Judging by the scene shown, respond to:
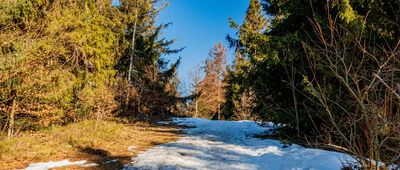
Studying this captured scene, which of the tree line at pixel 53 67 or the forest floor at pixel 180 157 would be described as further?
the tree line at pixel 53 67

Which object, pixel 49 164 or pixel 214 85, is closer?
pixel 49 164

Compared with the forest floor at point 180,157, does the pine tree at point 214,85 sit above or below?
above

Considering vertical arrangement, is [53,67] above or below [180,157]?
above

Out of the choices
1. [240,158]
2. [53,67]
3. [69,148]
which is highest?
[53,67]

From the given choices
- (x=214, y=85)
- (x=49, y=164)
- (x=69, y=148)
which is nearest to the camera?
(x=49, y=164)

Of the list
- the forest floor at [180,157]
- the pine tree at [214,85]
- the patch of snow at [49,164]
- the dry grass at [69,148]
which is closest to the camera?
the patch of snow at [49,164]

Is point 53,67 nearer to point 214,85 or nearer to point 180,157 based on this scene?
point 180,157

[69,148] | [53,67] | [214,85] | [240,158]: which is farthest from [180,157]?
[214,85]

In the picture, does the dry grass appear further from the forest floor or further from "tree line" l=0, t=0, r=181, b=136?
"tree line" l=0, t=0, r=181, b=136

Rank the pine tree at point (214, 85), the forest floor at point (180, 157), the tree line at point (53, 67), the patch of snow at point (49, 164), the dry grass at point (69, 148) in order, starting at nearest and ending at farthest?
the patch of snow at point (49, 164), the forest floor at point (180, 157), the dry grass at point (69, 148), the tree line at point (53, 67), the pine tree at point (214, 85)

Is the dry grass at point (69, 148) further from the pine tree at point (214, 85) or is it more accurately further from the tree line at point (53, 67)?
the pine tree at point (214, 85)

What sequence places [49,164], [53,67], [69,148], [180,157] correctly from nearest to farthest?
[49,164], [180,157], [69,148], [53,67]

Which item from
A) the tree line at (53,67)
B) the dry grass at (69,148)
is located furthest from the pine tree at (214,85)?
the dry grass at (69,148)

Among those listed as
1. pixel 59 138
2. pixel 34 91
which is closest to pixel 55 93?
pixel 34 91
